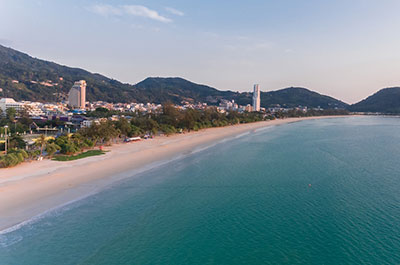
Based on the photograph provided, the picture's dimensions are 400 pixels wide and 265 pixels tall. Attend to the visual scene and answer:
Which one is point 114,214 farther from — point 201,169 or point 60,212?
point 201,169

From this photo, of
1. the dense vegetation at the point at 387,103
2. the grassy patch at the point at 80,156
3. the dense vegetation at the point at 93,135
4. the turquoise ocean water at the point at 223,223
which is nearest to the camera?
the turquoise ocean water at the point at 223,223

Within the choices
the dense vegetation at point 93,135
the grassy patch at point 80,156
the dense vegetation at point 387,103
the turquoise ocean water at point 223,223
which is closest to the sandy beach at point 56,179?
the grassy patch at point 80,156

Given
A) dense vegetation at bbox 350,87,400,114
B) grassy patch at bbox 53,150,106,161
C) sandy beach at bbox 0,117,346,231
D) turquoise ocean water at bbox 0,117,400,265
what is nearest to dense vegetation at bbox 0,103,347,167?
grassy patch at bbox 53,150,106,161

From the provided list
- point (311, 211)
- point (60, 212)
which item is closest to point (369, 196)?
point (311, 211)

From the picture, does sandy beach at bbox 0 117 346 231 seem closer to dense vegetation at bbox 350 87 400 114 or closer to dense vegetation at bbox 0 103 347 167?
dense vegetation at bbox 0 103 347 167

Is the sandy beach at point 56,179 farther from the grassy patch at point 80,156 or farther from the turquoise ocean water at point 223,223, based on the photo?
the turquoise ocean water at point 223,223

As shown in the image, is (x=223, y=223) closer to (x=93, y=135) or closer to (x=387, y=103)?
(x=93, y=135)
